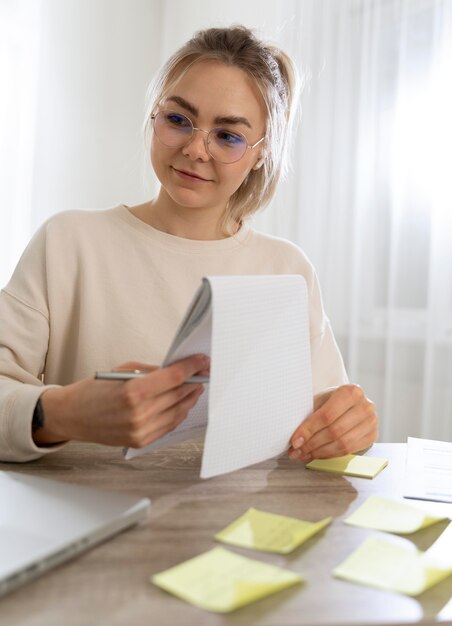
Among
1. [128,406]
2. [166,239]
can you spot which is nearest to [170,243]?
[166,239]

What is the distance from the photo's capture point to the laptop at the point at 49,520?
0.61 metres

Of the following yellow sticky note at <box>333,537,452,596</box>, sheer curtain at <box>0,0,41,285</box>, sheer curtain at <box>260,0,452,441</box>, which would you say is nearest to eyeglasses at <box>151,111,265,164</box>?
yellow sticky note at <box>333,537,452,596</box>

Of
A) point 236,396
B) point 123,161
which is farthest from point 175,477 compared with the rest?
point 123,161

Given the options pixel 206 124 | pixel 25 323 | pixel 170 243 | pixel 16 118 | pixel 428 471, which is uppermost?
pixel 16 118

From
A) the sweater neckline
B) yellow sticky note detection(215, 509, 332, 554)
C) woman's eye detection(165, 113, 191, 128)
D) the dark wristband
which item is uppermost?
woman's eye detection(165, 113, 191, 128)

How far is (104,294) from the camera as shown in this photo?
4.92ft

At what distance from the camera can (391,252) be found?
2.97 m

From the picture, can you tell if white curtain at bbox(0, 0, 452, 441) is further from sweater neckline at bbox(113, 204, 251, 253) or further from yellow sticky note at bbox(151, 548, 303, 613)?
yellow sticky note at bbox(151, 548, 303, 613)

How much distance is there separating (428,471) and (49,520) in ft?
1.96

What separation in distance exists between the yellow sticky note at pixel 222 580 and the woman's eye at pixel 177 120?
95 cm

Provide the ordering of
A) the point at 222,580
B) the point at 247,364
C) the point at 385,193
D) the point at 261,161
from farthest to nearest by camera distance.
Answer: the point at 385,193, the point at 261,161, the point at 247,364, the point at 222,580

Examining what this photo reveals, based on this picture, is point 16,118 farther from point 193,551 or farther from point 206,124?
point 193,551

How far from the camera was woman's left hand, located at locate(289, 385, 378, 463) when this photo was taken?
3.38ft

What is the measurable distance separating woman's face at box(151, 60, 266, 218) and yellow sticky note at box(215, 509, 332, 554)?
0.81m
